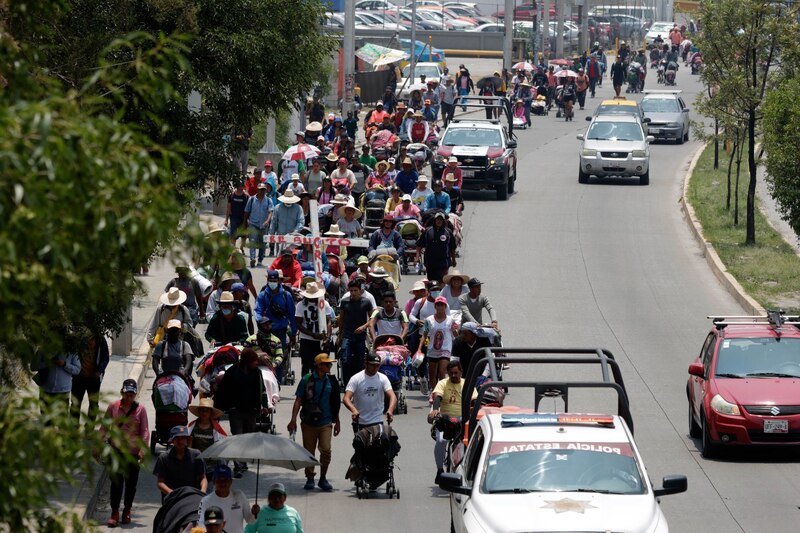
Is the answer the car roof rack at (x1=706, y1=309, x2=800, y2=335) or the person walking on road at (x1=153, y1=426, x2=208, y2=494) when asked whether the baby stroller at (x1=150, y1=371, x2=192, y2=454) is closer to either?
the person walking on road at (x1=153, y1=426, x2=208, y2=494)

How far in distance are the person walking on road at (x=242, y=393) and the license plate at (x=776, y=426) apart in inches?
232

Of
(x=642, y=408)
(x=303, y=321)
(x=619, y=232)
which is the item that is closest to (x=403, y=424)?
(x=303, y=321)

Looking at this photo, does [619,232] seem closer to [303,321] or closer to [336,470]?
[303,321]

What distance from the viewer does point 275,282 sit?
63.9 feet

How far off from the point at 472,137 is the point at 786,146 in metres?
14.0

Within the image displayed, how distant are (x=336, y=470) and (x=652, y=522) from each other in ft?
21.7

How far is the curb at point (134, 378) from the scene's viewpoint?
583 inches

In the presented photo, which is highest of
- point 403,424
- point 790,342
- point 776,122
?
point 776,122

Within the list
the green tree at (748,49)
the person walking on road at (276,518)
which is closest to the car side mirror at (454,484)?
the person walking on road at (276,518)

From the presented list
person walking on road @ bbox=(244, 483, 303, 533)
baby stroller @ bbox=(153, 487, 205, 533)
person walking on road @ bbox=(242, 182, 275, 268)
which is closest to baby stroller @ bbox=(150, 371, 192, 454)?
baby stroller @ bbox=(153, 487, 205, 533)

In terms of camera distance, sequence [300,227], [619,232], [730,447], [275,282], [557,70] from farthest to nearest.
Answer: [557,70], [619,232], [300,227], [275,282], [730,447]

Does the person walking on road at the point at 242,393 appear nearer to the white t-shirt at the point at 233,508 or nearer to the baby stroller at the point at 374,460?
the baby stroller at the point at 374,460

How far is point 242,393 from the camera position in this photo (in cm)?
1565

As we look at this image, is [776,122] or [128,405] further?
[776,122]
